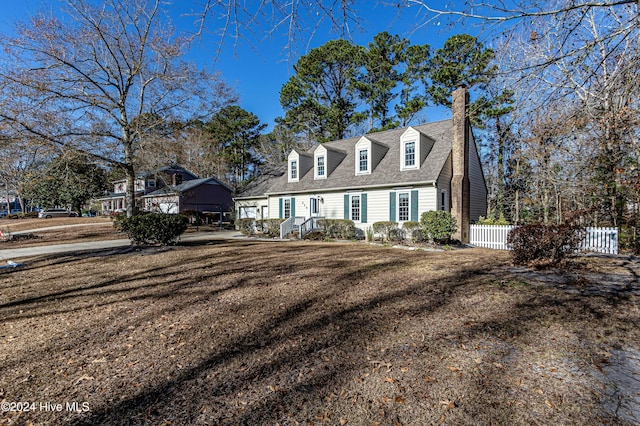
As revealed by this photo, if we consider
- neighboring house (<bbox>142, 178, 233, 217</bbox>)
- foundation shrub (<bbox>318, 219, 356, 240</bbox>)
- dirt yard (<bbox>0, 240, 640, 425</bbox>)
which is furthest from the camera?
neighboring house (<bbox>142, 178, 233, 217</bbox>)

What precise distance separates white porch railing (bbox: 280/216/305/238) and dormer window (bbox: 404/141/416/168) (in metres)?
7.12

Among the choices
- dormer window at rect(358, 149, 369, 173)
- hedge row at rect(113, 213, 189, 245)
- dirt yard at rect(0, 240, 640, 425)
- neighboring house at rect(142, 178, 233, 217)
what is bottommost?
dirt yard at rect(0, 240, 640, 425)

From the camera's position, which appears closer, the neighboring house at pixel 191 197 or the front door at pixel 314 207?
the front door at pixel 314 207

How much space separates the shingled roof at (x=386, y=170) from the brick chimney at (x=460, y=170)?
2.11 feet

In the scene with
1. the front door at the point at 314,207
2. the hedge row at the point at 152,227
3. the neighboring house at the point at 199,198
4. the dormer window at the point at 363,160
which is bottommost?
the hedge row at the point at 152,227

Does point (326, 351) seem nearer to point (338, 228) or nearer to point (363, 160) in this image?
point (338, 228)

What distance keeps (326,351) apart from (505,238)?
39.7 ft

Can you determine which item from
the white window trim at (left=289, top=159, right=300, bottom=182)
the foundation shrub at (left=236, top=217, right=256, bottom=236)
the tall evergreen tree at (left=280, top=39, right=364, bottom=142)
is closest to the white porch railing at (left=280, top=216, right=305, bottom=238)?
the white window trim at (left=289, top=159, right=300, bottom=182)

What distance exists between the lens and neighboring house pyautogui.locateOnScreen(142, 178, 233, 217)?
31.4 metres

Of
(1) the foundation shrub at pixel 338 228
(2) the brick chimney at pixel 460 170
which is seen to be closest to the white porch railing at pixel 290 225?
(1) the foundation shrub at pixel 338 228

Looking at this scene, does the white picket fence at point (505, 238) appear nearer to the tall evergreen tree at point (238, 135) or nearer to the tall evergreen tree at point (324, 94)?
the tall evergreen tree at point (324, 94)

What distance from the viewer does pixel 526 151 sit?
14695mm

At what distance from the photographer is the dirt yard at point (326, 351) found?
8.53 feet

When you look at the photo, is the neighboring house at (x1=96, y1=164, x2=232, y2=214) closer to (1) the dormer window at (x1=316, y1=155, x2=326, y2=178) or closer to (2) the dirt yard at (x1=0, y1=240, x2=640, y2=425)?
(1) the dormer window at (x1=316, y1=155, x2=326, y2=178)
